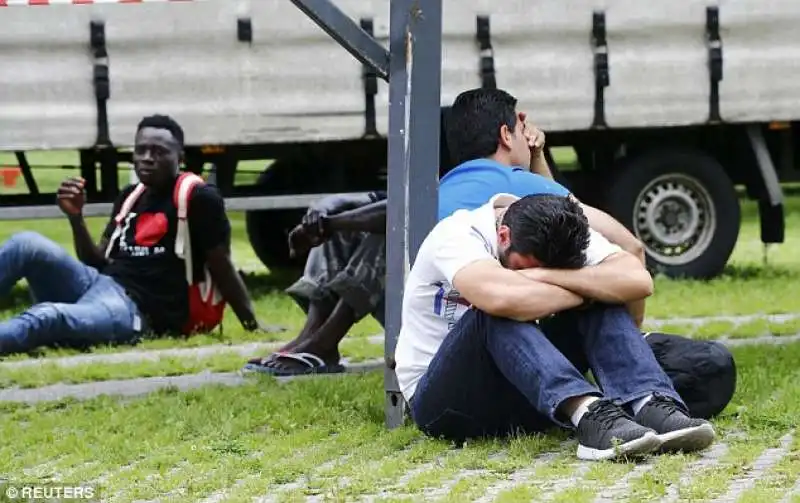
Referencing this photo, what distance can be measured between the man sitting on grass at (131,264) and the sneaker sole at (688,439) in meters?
4.30

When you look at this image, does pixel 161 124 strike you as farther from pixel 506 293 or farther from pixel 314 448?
pixel 506 293

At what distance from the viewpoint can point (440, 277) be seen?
19.2ft

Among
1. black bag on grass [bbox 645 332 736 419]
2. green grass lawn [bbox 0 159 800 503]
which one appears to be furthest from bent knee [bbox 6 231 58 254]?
black bag on grass [bbox 645 332 736 419]

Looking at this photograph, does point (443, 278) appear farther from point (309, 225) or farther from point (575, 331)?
point (309, 225)

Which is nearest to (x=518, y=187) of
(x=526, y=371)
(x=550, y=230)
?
(x=550, y=230)

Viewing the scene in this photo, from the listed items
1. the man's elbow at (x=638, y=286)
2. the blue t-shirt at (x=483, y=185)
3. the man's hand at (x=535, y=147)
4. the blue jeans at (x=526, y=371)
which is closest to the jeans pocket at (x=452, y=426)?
the blue jeans at (x=526, y=371)

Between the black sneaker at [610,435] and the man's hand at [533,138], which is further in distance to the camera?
the man's hand at [533,138]

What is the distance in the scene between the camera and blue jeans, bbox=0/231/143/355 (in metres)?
9.07

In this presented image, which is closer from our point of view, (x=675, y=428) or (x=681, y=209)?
(x=675, y=428)

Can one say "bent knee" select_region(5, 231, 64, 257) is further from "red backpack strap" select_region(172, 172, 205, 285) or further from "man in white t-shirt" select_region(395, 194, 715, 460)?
"man in white t-shirt" select_region(395, 194, 715, 460)

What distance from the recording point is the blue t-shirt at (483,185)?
6.21m

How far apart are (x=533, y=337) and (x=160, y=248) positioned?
4.18m

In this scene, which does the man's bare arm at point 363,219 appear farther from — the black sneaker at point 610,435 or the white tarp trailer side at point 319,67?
the white tarp trailer side at point 319,67

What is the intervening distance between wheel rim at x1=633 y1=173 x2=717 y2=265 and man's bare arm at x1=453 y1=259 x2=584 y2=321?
707cm
